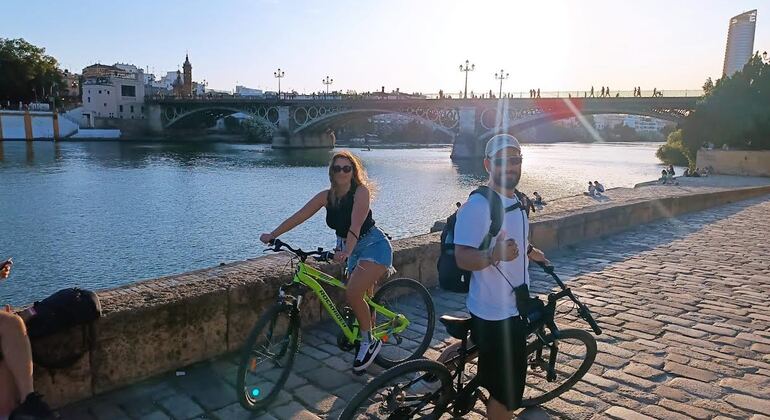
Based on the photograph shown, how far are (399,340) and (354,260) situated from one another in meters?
0.87

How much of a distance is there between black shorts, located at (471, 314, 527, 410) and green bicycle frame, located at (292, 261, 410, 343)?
1.31 m

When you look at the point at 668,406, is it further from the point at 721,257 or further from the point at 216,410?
the point at 721,257

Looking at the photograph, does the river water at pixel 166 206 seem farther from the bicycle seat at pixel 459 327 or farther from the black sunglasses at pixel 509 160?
the black sunglasses at pixel 509 160

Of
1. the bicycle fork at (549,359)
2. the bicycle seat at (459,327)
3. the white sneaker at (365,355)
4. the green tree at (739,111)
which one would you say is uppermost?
the green tree at (739,111)

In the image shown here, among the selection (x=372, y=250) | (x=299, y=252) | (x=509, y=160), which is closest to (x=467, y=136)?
(x=372, y=250)

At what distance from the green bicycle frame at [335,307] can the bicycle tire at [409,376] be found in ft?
3.41

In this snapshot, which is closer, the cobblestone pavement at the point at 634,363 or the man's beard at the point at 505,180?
the man's beard at the point at 505,180

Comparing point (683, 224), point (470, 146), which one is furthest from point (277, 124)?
point (683, 224)

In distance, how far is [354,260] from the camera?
3.90m

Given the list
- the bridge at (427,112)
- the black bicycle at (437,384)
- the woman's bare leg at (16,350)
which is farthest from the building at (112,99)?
the black bicycle at (437,384)

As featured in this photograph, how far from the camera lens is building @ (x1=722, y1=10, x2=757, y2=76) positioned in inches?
5295

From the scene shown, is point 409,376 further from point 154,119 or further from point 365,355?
point 154,119

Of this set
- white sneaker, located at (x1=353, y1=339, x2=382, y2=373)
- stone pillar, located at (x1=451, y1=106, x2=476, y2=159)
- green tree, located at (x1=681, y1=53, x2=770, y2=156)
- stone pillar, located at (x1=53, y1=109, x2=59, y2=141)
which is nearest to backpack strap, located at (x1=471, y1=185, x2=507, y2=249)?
white sneaker, located at (x1=353, y1=339, x2=382, y2=373)

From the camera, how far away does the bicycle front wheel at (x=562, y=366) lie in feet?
11.6
